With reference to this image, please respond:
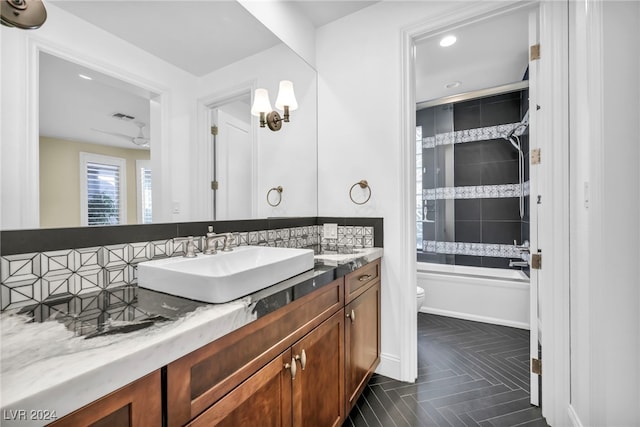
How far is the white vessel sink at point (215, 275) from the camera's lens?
789mm

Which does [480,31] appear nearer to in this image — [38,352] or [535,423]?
[535,423]

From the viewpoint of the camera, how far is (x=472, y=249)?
3.61 meters

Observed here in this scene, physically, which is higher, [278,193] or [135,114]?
[135,114]

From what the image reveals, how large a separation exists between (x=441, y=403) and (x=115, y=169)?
6.67 feet

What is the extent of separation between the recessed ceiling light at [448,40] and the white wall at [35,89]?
85.1 inches

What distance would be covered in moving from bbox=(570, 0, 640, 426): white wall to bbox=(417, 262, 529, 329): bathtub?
1676mm

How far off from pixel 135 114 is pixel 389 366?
204 cm

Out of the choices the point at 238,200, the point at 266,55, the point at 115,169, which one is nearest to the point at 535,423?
the point at 238,200

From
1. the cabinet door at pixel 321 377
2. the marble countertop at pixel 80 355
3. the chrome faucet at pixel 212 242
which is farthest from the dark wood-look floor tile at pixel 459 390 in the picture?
the marble countertop at pixel 80 355

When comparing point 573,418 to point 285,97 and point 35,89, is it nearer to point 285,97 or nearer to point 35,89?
point 285,97

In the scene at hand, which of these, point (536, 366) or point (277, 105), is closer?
point (536, 366)

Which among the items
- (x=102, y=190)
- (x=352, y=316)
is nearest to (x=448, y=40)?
(x=352, y=316)
